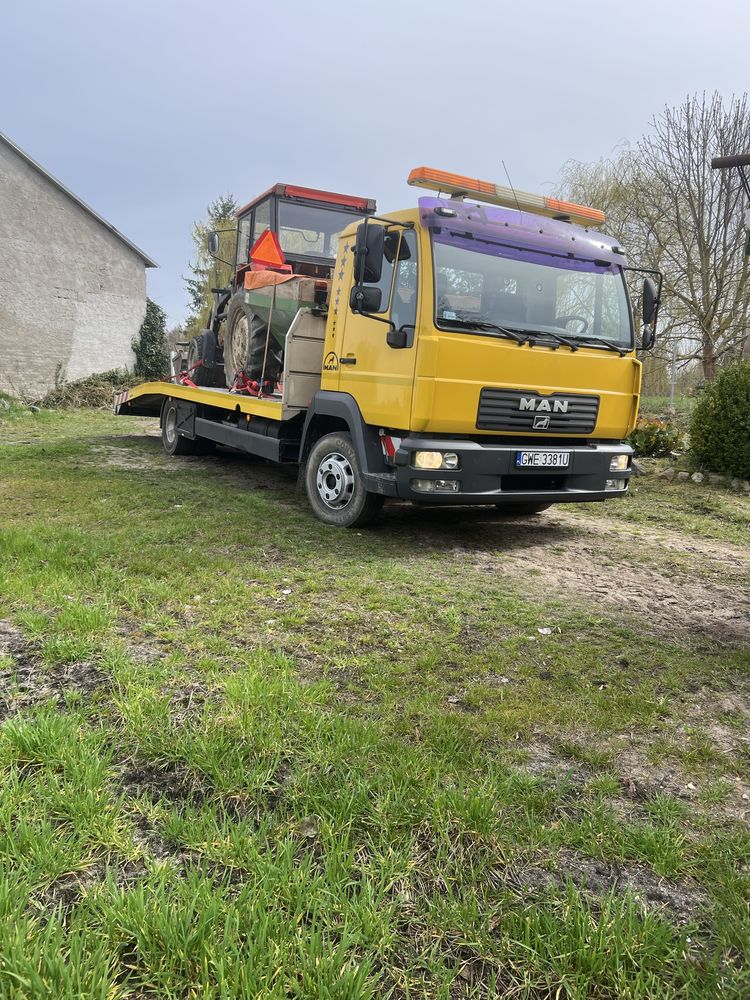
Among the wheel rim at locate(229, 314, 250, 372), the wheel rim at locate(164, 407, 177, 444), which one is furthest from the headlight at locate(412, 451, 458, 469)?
the wheel rim at locate(164, 407, 177, 444)

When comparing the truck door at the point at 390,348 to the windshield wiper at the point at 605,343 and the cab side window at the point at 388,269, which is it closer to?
the cab side window at the point at 388,269

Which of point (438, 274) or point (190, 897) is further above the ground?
point (438, 274)

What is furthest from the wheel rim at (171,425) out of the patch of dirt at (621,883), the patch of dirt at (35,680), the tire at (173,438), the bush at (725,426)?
the patch of dirt at (621,883)

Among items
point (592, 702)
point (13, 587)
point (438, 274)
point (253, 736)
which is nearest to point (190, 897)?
point (253, 736)

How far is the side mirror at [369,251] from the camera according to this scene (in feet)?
17.4

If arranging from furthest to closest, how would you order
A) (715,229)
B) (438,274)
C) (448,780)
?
(715,229), (438,274), (448,780)

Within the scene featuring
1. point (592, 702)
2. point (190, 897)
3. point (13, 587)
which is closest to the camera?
point (190, 897)

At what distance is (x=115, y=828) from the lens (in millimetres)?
2008

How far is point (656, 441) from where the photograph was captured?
10.7 metres

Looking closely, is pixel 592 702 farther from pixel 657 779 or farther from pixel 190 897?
pixel 190 897

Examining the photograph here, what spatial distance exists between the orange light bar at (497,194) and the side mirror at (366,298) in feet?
3.40

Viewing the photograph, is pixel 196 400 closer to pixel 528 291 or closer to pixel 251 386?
pixel 251 386

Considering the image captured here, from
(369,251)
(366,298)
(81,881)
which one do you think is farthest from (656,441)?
(81,881)

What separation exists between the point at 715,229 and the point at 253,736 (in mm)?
16450
